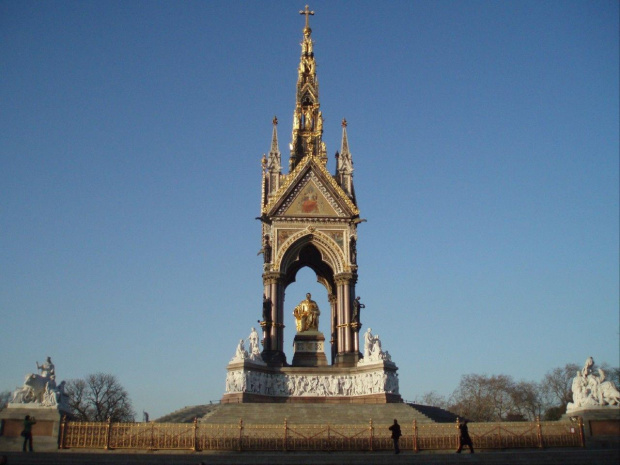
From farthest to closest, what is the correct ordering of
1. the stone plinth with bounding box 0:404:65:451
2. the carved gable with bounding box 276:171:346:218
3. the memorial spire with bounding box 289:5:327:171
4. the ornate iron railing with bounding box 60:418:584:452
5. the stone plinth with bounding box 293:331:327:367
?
the memorial spire with bounding box 289:5:327:171
the carved gable with bounding box 276:171:346:218
the stone plinth with bounding box 293:331:327:367
the ornate iron railing with bounding box 60:418:584:452
the stone plinth with bounding box 0:404:65:451

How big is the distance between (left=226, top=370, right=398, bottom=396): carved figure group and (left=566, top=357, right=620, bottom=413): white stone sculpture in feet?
28.5

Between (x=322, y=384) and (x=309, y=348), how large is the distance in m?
2.83

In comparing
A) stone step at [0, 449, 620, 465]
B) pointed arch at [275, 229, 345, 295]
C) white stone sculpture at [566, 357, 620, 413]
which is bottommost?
stone step at [0, 449, 620, 465]

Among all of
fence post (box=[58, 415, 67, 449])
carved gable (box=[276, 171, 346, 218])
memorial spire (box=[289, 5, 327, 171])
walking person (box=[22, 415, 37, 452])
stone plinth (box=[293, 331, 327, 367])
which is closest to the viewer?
walking person (box=[22, 415, 37, 452])

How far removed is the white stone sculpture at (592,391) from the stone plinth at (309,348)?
1295 cm

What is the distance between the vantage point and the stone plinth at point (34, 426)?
60.8ft

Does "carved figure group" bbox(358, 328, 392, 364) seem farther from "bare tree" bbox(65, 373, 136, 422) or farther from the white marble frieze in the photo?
"bare tree" bbox(65, 373, 136, 422)

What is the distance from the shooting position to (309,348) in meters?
31.5

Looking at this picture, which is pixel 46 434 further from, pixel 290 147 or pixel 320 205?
pixel 290 147

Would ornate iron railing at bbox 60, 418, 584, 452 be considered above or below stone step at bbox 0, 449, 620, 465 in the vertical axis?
above

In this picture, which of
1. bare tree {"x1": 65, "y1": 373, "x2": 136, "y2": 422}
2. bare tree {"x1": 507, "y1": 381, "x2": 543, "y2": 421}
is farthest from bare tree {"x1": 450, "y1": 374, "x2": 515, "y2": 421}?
bare tree {"x1": 65, "y1": 373, "x2": 136, "y2": 422}

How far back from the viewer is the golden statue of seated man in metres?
32.0

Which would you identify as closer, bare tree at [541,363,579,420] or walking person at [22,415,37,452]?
walking person at [22,415,37,452]

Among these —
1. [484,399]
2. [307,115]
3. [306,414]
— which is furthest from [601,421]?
[484,399]
